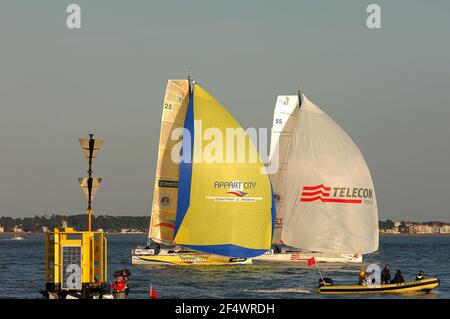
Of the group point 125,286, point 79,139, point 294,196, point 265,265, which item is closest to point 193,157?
point 294,196

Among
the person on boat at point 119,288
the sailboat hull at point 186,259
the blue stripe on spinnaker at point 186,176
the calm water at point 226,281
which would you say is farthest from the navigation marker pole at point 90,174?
the sailboat hull at point 186,259

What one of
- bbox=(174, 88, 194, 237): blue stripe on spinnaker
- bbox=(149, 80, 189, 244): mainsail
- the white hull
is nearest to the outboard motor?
bbox=(174, 88, 194, 237): blue stripe on spinnaker

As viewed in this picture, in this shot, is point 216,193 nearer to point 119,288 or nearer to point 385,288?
point 385,288

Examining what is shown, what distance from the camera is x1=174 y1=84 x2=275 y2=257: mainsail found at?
64.9 metres

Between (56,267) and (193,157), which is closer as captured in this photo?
(56,267)

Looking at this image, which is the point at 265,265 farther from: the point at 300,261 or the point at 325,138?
the point at 325,138

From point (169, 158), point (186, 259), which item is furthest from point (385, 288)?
point (186, 259)

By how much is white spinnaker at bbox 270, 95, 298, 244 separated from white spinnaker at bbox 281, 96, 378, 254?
493 inches

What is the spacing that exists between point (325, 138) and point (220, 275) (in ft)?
41.5

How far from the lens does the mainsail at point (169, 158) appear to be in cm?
7100

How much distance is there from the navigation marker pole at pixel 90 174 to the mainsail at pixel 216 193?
115ft

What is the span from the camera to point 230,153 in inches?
2525

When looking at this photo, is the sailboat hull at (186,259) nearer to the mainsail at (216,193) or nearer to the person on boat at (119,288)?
the mainsail at (216,193)

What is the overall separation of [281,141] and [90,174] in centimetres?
4800
